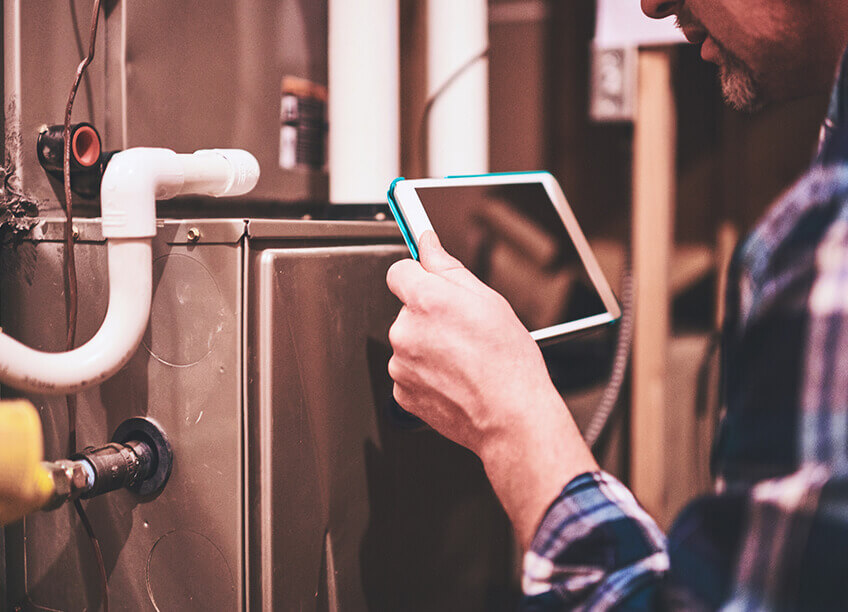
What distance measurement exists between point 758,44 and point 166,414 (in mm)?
563

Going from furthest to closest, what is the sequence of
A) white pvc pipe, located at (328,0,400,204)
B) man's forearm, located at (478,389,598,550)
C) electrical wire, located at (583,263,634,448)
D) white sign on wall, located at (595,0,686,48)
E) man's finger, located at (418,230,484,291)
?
electrical wire, located at (583,263,634,448) → white sign on wall, located at (595,0,686,48) → white pvc pipe, located at (328,0,400,204) → man's finger, located at (418,230,484,291) → man's forearm, located at (478,389,598,550)

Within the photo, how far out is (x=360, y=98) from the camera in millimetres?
785

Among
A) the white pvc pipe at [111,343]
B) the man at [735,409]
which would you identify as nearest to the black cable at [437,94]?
the man at [735,409]

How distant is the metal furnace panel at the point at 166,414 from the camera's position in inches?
20.6

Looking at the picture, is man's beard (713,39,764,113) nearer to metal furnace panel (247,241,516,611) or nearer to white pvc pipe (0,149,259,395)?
metal furnace panel (247,241,516,611)

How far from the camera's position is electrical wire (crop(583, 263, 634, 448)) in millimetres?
1183

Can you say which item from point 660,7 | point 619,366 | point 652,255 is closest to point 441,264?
point 660,7

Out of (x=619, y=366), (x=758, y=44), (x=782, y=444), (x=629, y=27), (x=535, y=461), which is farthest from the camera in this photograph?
(x=619, y=366)

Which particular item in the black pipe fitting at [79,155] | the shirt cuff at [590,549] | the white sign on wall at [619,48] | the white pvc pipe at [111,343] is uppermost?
the white sign on wall at [619,48]

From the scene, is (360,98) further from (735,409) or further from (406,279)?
(735,409)

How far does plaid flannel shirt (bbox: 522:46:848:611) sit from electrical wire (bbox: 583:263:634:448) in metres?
0.85

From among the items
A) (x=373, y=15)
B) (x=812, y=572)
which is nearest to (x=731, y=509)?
(x=812, y=572)

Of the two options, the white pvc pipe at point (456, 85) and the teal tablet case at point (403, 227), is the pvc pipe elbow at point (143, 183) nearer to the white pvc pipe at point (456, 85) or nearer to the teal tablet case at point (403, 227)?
the teal tablet case at point (403, 227)

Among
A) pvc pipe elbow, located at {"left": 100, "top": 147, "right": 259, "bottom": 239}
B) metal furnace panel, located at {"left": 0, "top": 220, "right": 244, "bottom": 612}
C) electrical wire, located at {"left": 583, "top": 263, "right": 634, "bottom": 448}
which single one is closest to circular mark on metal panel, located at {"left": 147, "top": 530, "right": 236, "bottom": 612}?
metal furnace panel, located at {"left": 0, "top": 220, "right": 244, "bottom": 612}
